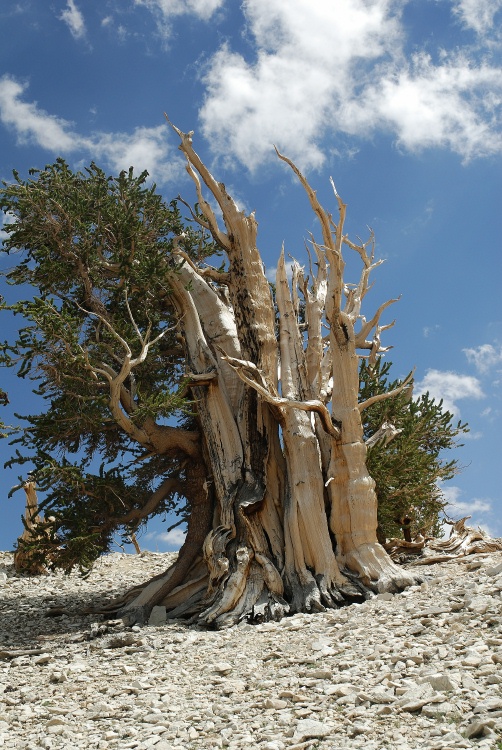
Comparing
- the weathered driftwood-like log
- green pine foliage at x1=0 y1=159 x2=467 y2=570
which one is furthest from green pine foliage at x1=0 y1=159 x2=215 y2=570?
the weathered driftwood-like log

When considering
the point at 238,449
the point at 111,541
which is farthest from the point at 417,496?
the point at 111,541

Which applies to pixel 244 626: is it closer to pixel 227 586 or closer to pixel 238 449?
pixel 227 586

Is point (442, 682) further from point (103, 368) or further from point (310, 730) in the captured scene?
point (103, 368)

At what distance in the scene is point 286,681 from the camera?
521 centimetres

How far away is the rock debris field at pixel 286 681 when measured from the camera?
412 cm

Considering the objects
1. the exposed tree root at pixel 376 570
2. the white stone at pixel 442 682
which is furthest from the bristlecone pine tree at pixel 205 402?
the white stone at pixel 442 682

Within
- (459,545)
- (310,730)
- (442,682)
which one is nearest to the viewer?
(310,730)

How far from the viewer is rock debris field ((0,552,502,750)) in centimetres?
412

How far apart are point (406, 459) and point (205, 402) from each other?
115 inches

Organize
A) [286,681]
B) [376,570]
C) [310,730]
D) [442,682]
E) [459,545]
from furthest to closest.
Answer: [459,545]
[376,570]
[286,681]
[442,682]
[310,730]

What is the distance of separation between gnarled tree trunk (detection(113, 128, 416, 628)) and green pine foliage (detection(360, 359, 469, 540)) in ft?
2.39

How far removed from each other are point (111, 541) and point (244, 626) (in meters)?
2.92

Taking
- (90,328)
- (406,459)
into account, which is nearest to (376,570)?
(406,459)

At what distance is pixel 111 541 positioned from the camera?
10266mm
